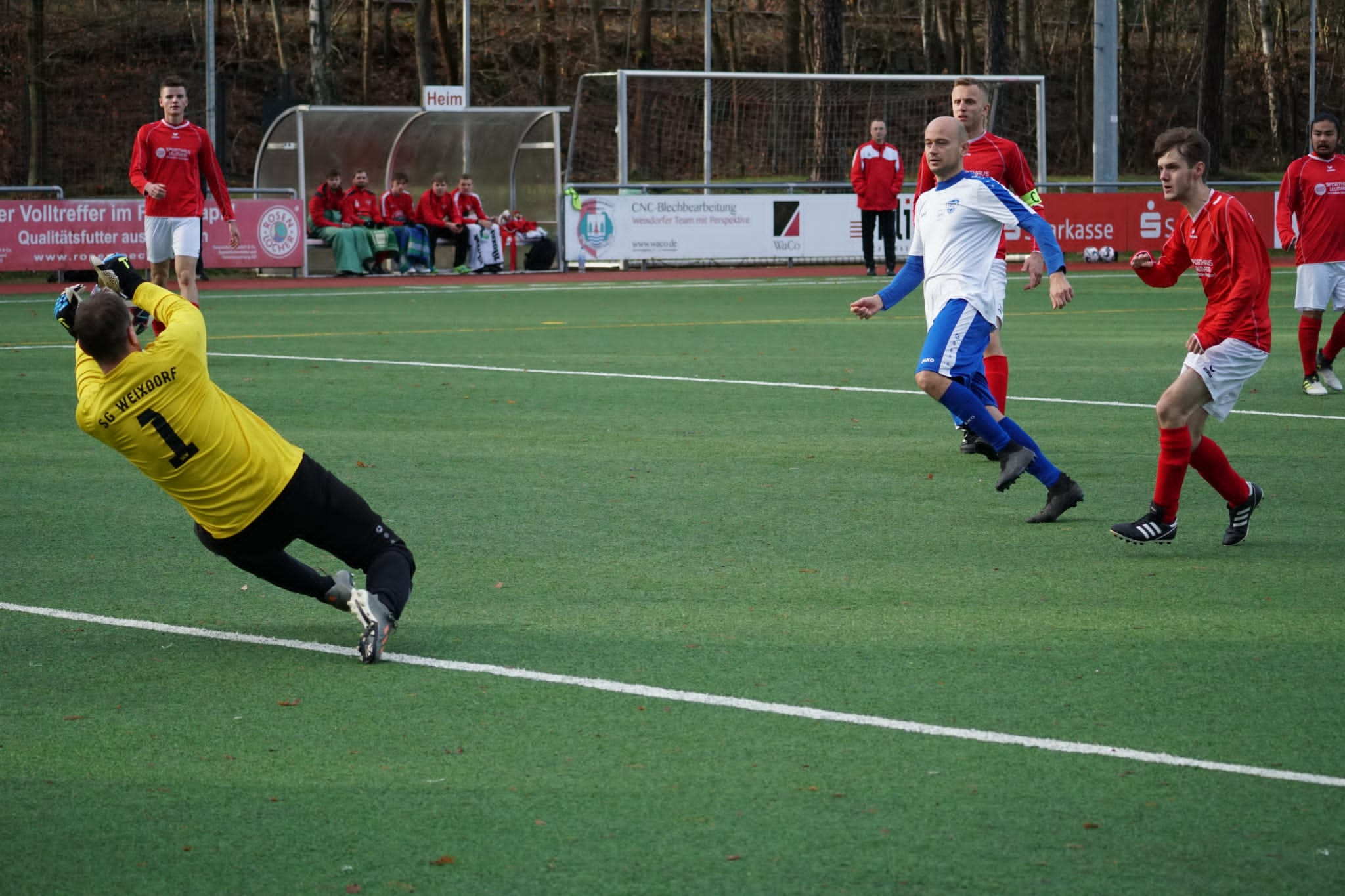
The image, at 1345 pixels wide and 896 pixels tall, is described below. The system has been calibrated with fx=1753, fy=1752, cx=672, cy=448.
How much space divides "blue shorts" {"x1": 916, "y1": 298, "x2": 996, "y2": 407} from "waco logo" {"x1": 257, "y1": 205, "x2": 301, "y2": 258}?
20017mm

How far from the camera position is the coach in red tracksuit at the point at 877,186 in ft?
86.5

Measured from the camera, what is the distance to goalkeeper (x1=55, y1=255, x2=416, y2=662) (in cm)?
555

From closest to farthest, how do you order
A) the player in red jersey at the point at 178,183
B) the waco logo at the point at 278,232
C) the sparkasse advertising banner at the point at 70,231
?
the player in red jersey at the point at 178,183 < the sparkasse advertising banner at the point at 70,231 < the waco logo at the point at 278,232

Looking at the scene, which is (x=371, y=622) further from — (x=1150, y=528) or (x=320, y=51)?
(x=320, y=51)

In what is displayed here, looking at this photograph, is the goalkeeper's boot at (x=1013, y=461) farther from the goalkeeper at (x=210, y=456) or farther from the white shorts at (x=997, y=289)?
the goalkeeper at (x=210, y=456)

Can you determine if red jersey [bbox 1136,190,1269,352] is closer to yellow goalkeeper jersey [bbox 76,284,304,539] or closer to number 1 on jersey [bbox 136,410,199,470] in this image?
yellow goalkeeper jersey [bbox 76,284,304,539]

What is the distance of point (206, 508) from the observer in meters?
5.78

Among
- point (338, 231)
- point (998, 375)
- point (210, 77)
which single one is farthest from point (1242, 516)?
point (210, 77)

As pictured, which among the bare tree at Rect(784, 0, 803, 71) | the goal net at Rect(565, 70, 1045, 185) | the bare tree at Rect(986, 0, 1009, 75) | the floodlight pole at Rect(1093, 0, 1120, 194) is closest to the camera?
the floodlight pole at Rect(1093, 0, 1120, 194)

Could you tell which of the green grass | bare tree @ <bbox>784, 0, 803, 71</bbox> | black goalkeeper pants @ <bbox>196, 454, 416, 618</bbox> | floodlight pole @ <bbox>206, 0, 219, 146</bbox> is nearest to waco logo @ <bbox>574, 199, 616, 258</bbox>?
floodlight pole @ <bbox>206, 0, 219, 146</bbox>

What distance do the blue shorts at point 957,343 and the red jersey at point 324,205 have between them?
2029 centimetres

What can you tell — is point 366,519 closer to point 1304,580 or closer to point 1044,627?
point 1044,627

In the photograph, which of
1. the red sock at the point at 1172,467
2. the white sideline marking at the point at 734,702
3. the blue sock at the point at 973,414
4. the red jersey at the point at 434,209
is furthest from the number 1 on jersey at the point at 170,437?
the red jersey at the point at 434,209

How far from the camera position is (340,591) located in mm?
6047
